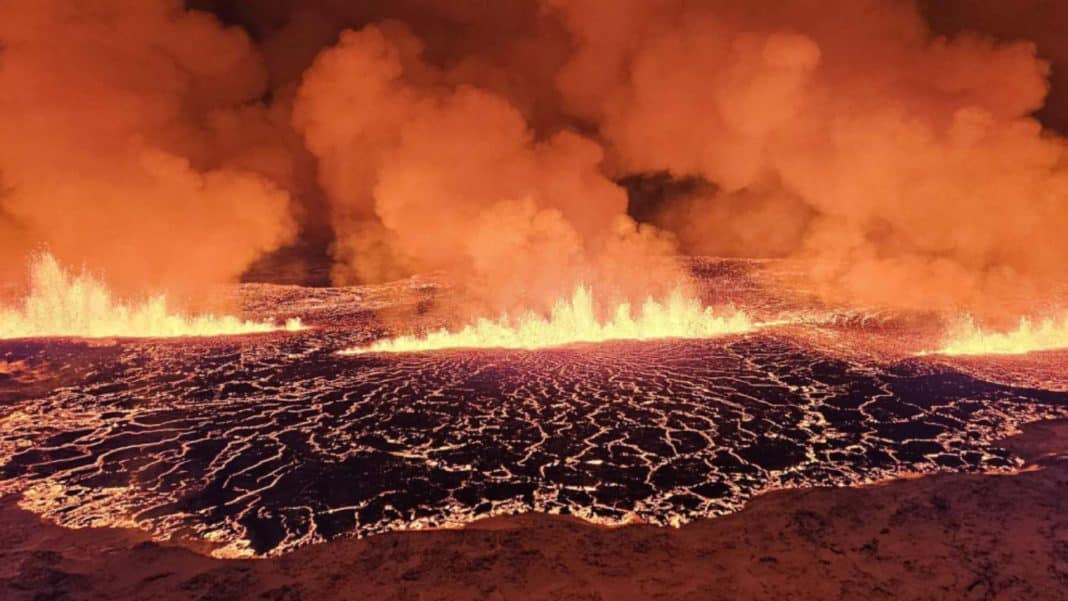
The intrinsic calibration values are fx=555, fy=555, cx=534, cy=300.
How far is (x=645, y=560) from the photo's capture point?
19.5 feet

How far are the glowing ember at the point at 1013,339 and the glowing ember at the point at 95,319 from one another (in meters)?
28.6

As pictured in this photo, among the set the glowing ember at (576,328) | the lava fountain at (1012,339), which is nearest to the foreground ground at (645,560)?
the lava fountain at (1012,339)

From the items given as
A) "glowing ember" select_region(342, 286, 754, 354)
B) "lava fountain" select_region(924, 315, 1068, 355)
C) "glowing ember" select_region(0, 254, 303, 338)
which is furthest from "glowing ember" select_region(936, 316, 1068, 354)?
"glowing ember" select_region(0, 254, 303, 338)

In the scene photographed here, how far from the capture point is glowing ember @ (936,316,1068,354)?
58.6 ft

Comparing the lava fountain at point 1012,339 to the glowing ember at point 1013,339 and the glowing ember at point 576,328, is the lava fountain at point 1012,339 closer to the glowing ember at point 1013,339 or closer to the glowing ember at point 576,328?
the glowing ember at point 1013,339

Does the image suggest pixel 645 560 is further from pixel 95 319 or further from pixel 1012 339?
pixel 95 319

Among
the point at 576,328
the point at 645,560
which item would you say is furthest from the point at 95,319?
the point at 645,560

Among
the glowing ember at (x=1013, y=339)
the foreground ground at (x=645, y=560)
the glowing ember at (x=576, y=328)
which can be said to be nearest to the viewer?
the foreground ground at (x=645, y=560)

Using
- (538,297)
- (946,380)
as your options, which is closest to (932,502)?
(946,380)

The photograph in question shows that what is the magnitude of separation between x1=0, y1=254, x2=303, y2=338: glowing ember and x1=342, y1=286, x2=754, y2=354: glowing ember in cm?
1075

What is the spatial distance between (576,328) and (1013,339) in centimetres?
1533

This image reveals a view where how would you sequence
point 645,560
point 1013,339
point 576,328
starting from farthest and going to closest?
point 576,328 < point 1013,339 < point 645,560

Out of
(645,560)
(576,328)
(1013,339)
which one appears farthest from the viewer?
(576,328)

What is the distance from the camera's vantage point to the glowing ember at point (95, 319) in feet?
86.4
